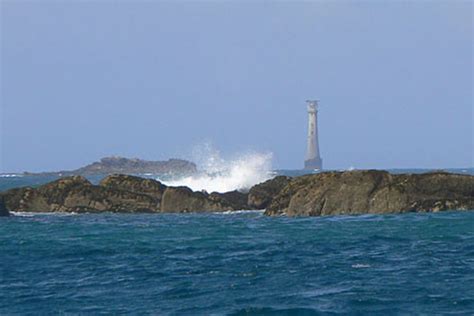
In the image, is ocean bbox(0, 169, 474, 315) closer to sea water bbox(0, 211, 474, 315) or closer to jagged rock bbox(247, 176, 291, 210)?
sea water bbox(0, 211, 474, 315)

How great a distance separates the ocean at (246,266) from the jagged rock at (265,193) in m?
11.6

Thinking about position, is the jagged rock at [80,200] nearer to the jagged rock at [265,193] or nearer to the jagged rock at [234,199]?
the jagged rock at [234,199]

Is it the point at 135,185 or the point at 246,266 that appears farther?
the point at 135,185

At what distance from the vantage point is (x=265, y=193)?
2766 inches

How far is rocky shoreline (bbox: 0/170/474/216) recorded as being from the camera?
5975cm

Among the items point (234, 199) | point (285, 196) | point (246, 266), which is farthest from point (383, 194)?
point (246, 266)

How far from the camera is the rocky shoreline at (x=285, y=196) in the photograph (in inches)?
2352

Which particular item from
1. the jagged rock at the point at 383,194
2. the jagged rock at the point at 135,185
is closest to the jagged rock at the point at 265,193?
the jagged rock at the point at 135,185

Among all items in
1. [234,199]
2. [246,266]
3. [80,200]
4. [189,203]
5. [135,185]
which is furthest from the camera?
[135,185]

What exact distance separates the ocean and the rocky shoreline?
2175mm

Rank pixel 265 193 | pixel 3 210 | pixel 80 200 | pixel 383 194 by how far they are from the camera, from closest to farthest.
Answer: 1. pixel 383 194
2. pixel 3 210
3. pixel 80 200
4. pixel 265 193

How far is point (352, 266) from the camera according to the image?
3644cm

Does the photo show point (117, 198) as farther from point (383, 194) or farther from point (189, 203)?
point (383, 194)

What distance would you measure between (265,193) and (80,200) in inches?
458
